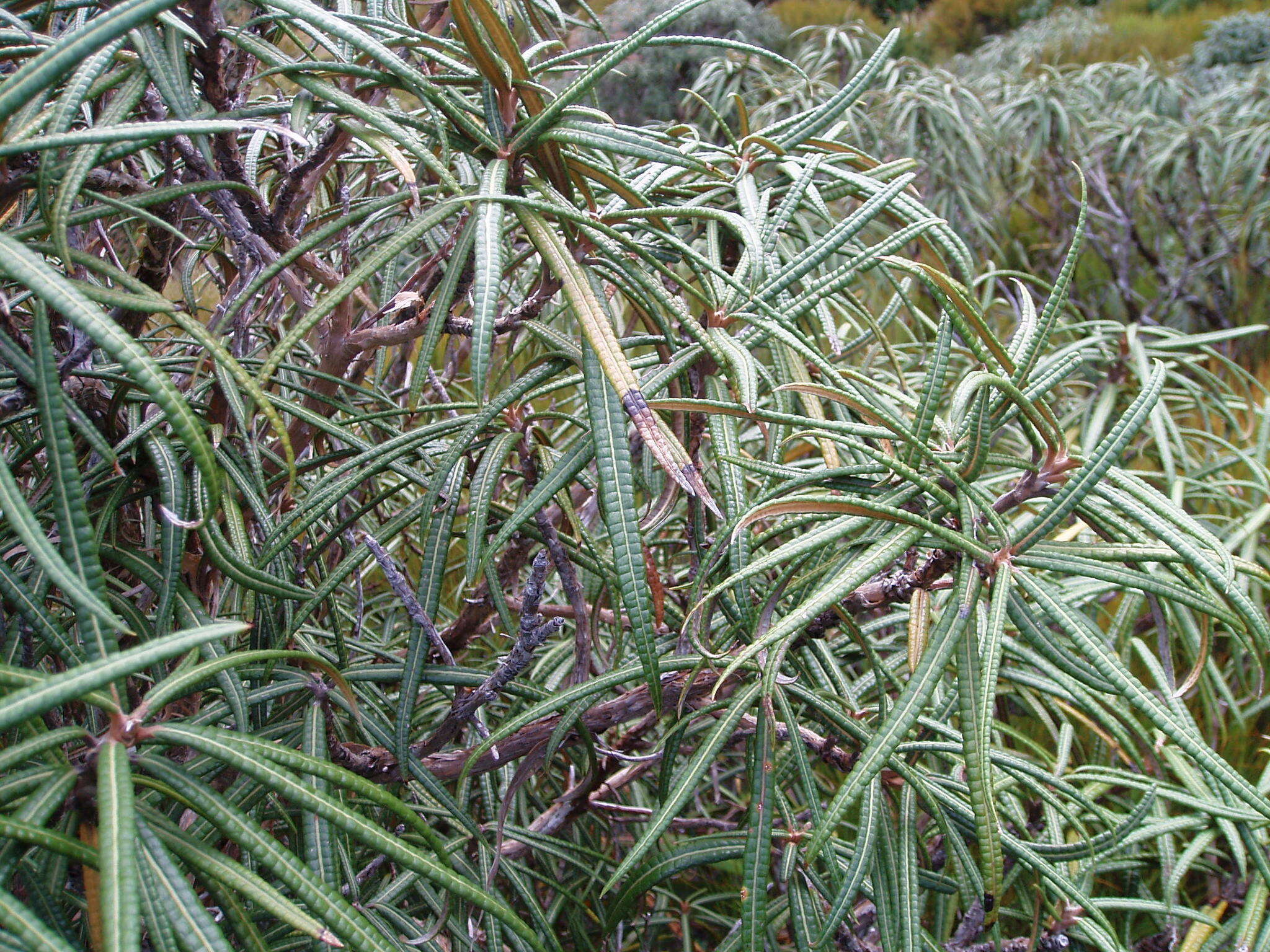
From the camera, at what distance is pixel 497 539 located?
647mm

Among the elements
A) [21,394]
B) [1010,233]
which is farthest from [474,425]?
[1010,233]

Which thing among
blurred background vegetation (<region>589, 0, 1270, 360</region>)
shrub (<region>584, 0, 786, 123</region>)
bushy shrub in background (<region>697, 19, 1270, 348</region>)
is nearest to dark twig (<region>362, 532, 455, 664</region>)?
blurred background vegetation (<region>589, 0, 1270, 360</region>)

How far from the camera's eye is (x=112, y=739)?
0.41 m

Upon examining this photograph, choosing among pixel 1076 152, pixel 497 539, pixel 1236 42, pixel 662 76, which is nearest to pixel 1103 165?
pixel 1076 152

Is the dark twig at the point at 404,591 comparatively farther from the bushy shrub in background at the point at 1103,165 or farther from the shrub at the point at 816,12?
the shrub at the point at 816,12

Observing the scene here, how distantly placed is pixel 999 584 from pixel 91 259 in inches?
23.4

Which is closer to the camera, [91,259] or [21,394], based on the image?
[91,259]

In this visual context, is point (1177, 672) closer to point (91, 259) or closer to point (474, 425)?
point (474, 425)

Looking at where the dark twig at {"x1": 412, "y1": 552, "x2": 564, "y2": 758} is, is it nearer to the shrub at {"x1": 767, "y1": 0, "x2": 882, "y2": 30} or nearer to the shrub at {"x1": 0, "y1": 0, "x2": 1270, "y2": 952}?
the shrub at {"x1": 0, "y1": 0, "x2": 1270, "y2": 952}

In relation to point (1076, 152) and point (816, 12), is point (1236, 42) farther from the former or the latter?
point (1076, 152)

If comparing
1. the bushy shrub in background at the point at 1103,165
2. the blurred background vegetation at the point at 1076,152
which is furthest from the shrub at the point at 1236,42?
the bushy shrub in background at the point at 1103,165

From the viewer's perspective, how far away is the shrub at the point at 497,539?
0.44m

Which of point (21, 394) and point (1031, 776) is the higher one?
point (21, 394)

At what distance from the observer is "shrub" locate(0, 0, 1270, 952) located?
0.44 metres
